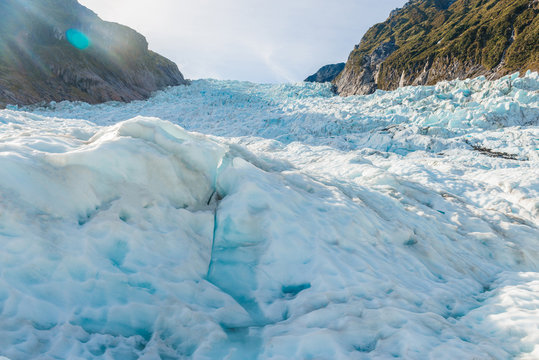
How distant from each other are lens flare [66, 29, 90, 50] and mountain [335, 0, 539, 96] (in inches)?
1959

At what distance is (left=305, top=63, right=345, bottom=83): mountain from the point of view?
101 m

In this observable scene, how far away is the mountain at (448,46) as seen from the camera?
35.3 metres

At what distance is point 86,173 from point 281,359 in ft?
12.9

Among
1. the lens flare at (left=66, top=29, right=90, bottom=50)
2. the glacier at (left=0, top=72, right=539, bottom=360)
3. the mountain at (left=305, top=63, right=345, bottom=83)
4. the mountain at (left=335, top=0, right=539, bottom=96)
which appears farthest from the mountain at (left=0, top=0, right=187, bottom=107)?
the mountain at (left=305, top=63, right=345, bottom=83)

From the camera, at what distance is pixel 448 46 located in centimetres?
4388

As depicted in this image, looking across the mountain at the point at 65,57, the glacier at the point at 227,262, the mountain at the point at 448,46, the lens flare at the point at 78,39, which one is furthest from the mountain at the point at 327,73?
the glacier at the point at 227,262

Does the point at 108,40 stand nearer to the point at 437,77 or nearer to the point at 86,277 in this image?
the point at 437,77

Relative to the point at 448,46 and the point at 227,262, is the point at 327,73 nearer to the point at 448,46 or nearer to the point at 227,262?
the point at 448,46

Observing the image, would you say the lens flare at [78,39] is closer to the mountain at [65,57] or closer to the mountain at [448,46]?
the mountain at [65,57]

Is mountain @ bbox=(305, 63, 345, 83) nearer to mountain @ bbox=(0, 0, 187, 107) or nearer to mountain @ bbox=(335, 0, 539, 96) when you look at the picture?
mountain @ bbox=(335, 0, 539, 96)

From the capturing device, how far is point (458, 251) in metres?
6.73

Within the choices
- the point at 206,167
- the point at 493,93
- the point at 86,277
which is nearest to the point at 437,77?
the point at 493,93

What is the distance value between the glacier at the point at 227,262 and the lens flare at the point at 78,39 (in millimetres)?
48053

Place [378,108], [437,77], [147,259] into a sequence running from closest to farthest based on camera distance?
[147,259] → [378,108] → [437,77]
